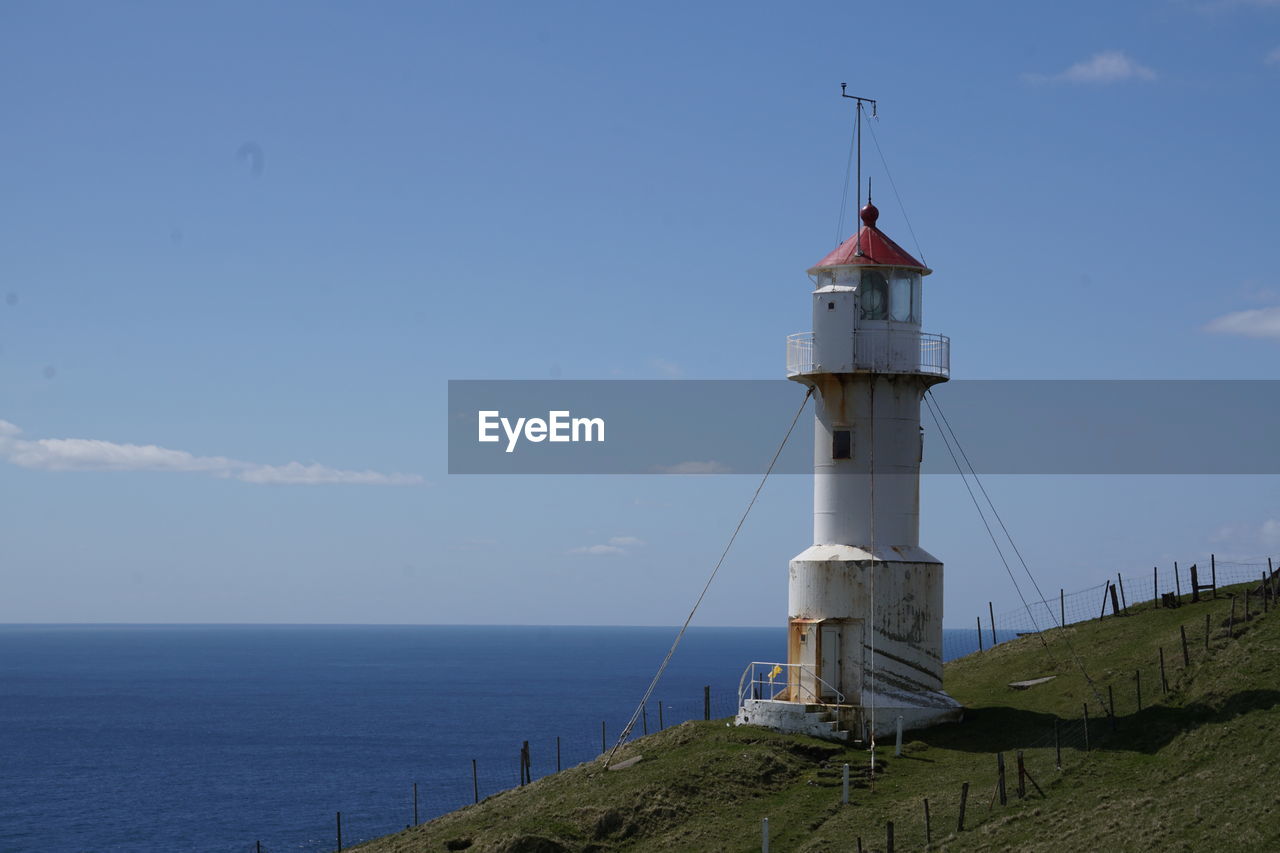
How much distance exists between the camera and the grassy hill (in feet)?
93.6

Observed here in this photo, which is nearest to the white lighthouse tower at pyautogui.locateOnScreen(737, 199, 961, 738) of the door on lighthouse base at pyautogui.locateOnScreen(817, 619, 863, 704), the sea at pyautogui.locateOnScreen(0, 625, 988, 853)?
the door on lighthouse base at pyautogui.locateOnScreen(817, 619, 863, 704)

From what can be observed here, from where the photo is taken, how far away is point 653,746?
39.0 m

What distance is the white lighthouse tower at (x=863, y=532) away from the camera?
127ft

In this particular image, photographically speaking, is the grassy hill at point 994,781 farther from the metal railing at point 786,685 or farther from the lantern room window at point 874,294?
the lantern room window at point 874,294

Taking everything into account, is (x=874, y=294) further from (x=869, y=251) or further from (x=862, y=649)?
(x=862, y=649)

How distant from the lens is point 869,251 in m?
41.3

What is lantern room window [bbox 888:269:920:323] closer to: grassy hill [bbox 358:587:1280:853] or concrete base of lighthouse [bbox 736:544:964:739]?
concrete base of lighthouse [bbox 736:544:964:739]

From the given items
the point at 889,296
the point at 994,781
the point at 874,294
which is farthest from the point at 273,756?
the point at 994,781

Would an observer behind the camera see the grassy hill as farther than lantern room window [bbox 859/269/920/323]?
No

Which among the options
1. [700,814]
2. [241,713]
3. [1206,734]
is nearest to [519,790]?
[700,814]

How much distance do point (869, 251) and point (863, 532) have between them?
26.7 ft

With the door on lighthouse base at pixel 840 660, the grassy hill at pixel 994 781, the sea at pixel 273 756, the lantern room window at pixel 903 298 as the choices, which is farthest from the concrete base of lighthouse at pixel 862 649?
the lantern room window at pixel 903 298

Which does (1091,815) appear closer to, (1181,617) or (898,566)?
(898,566)

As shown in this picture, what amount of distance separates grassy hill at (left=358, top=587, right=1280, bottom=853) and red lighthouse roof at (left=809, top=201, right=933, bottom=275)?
12869 millimetres
